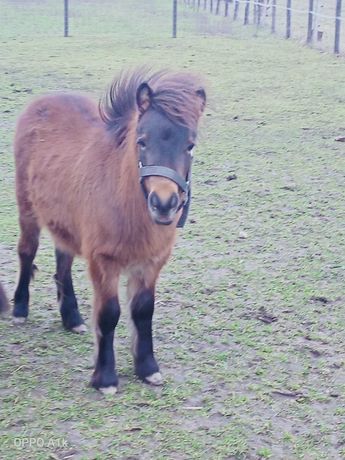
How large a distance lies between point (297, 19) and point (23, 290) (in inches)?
969

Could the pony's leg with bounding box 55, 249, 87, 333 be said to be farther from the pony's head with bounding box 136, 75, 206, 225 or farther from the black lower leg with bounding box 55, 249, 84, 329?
the pony's head with bounding box 136, 75, 206, 225

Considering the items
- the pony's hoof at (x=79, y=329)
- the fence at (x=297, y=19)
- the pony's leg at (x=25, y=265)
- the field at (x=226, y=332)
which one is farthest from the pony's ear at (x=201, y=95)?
the fence at (x=297, y=19)

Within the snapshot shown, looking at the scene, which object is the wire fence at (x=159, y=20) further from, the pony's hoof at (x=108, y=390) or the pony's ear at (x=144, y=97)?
the pony's hoof at (x=108, y=390)

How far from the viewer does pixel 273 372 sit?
397 cm

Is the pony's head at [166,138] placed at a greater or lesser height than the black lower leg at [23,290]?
greater

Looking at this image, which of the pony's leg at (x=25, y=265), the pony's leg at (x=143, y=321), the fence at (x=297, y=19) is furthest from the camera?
the fence at (x=297, y=19)

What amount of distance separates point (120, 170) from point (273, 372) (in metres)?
1.31

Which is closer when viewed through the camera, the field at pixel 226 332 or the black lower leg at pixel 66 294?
the field at pixel 226 332

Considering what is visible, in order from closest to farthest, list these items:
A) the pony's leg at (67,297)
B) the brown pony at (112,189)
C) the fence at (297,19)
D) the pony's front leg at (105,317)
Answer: the brown pony at (112,189) < the pony's front leg at (105,317) < the pony's leg at (67,297) < the fence at (297,19)

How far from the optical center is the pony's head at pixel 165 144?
10.6 feet

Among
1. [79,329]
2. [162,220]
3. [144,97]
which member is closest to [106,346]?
[79,329]

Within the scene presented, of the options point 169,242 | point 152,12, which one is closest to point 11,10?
point 152,12

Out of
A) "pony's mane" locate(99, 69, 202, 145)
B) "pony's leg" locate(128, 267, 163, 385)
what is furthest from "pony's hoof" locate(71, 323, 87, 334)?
"pony's mane" locate(99, 69, 202, 145)

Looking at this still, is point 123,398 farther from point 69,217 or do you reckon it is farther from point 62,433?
point 69,217
